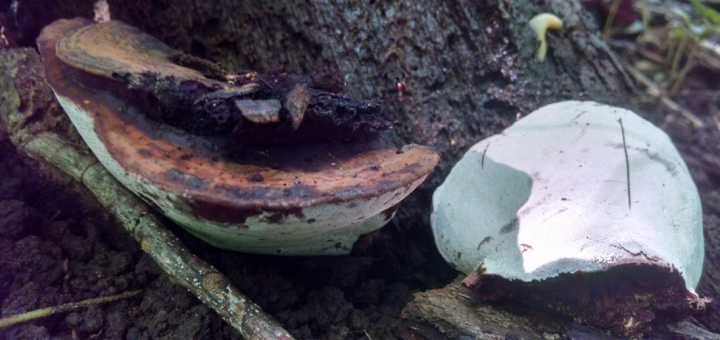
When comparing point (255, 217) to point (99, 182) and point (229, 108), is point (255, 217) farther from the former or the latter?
point (99, 182)

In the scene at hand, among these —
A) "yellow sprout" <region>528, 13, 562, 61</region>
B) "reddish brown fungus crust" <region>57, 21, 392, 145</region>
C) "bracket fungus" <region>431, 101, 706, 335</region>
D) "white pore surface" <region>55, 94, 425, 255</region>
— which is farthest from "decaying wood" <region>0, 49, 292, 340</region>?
"yellow sprout" <region>528, 13, 562, 61</region>

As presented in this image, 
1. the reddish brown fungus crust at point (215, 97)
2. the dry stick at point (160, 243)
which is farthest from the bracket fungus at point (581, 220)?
the dry stick at point (160, 243)

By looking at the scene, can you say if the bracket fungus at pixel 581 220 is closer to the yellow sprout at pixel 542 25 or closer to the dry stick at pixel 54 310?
the yellow sprout at pixel 542 25

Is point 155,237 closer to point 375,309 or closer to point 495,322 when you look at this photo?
point 375,309

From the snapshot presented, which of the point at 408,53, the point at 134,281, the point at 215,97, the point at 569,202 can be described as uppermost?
the point at 215,97

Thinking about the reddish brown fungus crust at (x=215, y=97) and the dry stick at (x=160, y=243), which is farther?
the dry stick at (x=160, y=243)

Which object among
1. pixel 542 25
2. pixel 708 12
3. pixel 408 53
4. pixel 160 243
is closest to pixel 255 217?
pixel 160 243

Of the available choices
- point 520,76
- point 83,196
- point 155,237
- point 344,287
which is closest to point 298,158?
point 155,237
